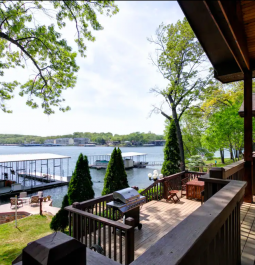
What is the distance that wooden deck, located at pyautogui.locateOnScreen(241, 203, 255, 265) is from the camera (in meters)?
2.24

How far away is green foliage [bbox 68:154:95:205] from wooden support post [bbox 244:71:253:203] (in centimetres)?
589

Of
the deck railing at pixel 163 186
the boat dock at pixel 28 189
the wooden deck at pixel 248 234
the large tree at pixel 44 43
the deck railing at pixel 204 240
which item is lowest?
→ the boat dock at pixel 28 189

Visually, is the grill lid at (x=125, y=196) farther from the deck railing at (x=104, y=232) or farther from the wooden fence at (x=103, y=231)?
the deck railing at (x=104, y=232)

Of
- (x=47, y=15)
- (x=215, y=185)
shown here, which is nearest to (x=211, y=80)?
(x=47, y=15)

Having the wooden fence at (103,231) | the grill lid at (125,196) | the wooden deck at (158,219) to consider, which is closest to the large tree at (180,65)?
the wooden deck at (158,219)

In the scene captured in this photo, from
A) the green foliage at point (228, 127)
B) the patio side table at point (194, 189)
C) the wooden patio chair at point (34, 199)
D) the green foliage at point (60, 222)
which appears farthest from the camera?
the wooden patio chair at point (34, 199)

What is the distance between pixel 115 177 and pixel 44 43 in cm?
679

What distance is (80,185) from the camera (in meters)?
7.45

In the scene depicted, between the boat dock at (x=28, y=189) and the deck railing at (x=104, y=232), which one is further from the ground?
the deck railing at (x=104, y=232)

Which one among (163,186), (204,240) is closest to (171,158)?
(163,186)

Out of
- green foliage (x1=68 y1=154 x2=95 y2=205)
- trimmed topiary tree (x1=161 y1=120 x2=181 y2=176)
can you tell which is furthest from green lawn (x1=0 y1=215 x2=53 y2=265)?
trimmed topiary tree (x1=161 y1=120 x2=181 y2=176)

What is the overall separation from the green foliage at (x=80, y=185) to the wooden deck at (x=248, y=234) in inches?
230

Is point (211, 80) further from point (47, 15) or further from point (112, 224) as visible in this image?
point (112, 224)

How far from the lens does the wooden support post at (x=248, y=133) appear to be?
12.5 feet
